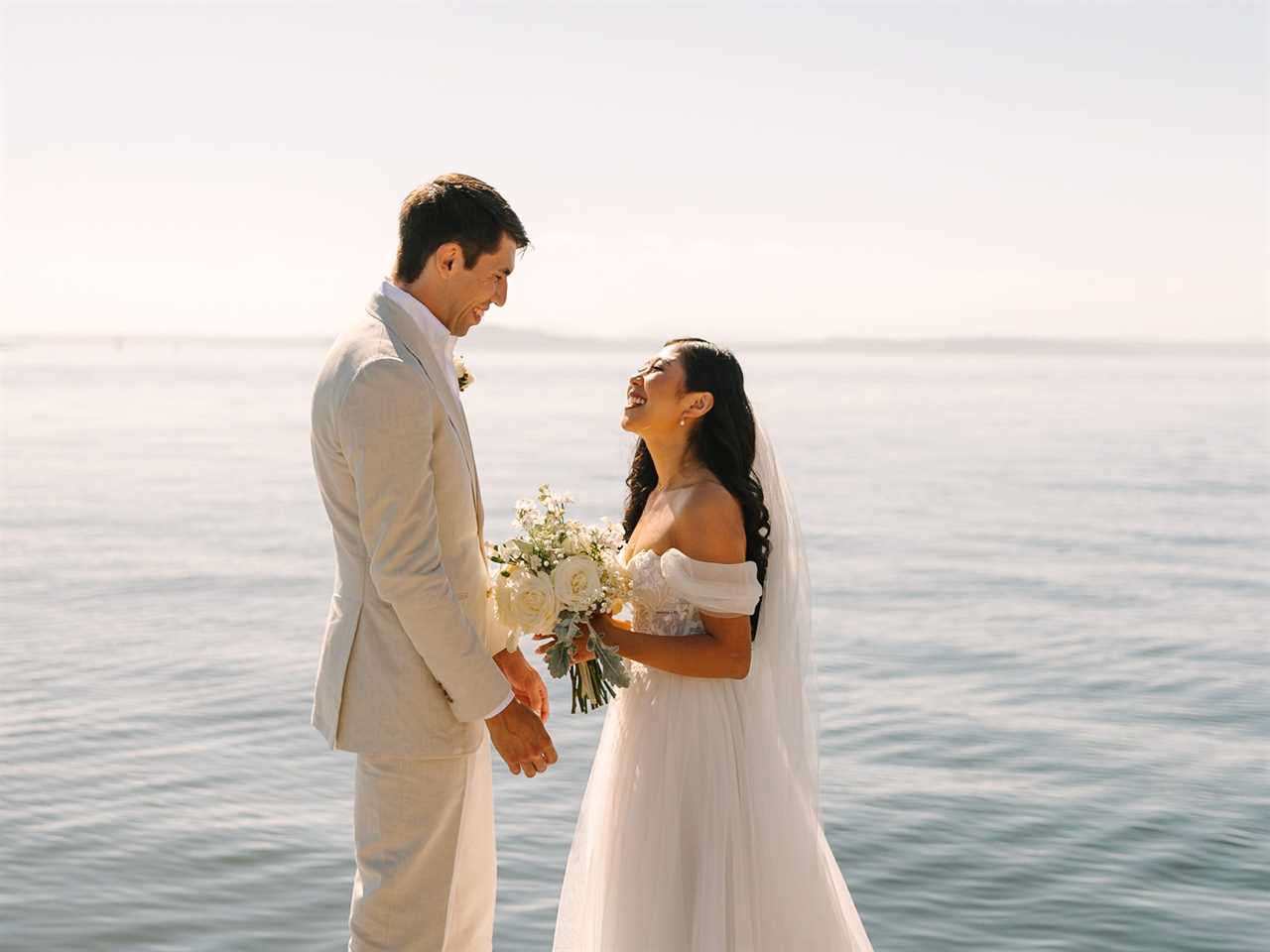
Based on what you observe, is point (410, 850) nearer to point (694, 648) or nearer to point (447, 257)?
point (694, 648)

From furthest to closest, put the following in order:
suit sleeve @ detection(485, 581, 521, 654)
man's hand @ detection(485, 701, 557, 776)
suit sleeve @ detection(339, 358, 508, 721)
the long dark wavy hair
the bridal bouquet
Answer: the long dark wavy hair
suit sleeve @ detection(485, 581, 521, 654)
the bridal bouquet
man's hand @ detection(485, 701, 557, 776)
suit sleeve @ detection(339, 358, 508, 721)

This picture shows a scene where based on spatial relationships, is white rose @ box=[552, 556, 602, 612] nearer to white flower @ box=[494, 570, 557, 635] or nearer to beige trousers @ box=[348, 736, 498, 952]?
white flower @ box=[494, 570, 557, 635]

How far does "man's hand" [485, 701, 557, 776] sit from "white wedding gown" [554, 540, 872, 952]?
0.46 meters

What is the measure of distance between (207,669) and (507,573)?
629cm

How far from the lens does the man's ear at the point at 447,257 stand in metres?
3.32

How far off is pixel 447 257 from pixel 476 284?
0.10 meters

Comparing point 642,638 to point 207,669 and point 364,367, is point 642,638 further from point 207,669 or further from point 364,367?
point 207,669

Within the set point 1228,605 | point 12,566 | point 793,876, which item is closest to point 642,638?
point 793,876

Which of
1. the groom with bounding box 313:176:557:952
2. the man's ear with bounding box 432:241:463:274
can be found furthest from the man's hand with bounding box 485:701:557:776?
the man's ear with bounding box 432:241:463:274

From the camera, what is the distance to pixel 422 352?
3.28 m

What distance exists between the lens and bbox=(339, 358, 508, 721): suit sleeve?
3145mm

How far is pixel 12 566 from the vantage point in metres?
13.5

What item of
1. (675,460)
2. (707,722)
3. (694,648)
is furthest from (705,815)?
(675,460)

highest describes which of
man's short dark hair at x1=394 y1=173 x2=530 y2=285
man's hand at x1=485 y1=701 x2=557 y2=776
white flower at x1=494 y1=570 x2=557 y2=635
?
man's short dark hair at x1=394 y1=173 x2=530 y2=285
